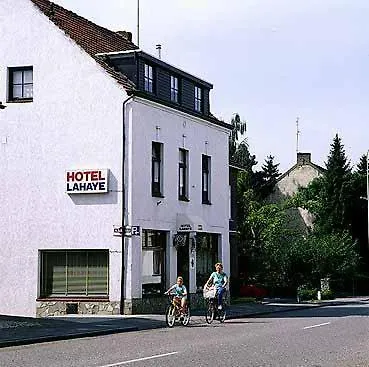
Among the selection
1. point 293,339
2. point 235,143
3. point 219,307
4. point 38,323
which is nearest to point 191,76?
point 219,307

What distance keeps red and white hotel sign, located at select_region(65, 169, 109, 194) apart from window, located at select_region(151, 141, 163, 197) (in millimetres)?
2258

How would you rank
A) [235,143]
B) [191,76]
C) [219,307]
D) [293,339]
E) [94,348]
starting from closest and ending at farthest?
[94,348] → [293,339] → [219,307] → [191,76] → [235,143]

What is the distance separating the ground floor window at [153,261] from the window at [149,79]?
527cm

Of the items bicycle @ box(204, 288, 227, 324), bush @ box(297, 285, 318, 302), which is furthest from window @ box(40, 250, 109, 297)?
bush @ box(297, 285, 318, 302)

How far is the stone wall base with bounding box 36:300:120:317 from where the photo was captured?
97.8ft

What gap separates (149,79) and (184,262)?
24.1 feet

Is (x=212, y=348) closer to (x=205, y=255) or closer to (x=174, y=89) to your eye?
(x=174, y=89)

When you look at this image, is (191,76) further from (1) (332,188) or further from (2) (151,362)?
(1) (332,188)

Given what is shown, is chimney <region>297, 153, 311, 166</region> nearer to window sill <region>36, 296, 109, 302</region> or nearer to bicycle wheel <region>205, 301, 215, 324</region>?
window sill <region>36, 296, 109, 302</region>

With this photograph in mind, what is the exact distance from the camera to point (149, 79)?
105ft

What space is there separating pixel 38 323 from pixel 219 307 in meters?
6.04

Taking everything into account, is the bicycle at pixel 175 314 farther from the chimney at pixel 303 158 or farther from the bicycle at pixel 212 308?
the chimney at pixel 303 158

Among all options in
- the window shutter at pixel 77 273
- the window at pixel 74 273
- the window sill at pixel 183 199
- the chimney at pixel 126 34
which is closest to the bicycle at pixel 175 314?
the window at pixel 74 273

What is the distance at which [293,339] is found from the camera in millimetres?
19828
